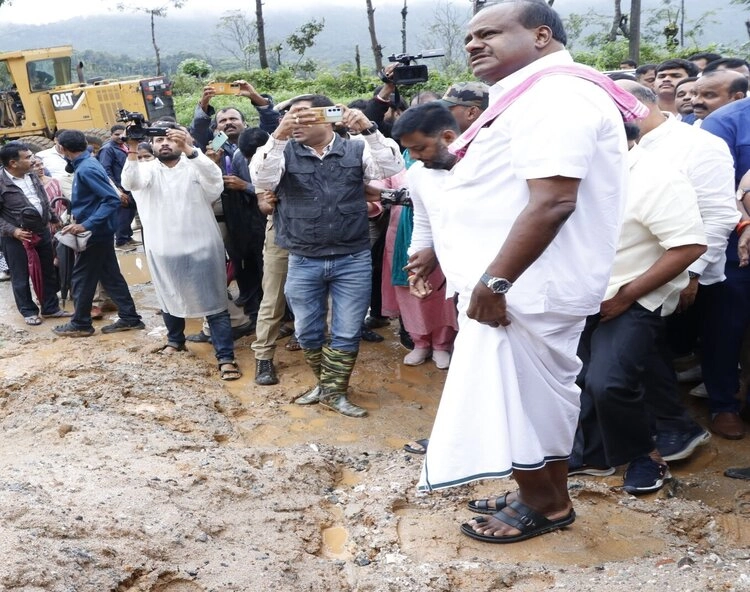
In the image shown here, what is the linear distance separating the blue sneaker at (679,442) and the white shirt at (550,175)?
60.8 inches

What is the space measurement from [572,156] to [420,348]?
3203 mm

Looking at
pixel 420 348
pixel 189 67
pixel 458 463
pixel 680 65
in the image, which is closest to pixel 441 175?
pixel 420 348

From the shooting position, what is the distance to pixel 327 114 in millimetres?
4105

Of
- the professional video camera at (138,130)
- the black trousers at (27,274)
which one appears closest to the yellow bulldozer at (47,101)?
the black trousers at (27,274)

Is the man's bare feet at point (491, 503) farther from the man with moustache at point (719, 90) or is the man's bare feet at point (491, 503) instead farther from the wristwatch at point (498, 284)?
the man with moustache at point (719, 90)

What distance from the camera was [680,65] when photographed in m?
5.82

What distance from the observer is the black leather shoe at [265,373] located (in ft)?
16.7

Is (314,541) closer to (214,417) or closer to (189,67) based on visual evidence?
(214,417)

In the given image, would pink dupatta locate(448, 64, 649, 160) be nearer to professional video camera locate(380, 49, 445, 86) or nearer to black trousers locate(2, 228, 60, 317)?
professional video camera locate(380, 49, 445, 86)

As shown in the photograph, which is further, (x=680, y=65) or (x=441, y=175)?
(x=680, y=65)

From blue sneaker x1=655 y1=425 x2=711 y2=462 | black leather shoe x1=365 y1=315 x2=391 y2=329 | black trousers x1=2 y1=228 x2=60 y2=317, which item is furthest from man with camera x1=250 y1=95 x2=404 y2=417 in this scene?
black trousers x1=2 y1=228 x2=60 y2=317

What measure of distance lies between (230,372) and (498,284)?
128 inches

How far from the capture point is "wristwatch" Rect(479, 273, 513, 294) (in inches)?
92.4

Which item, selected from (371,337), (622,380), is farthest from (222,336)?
(622,380)
